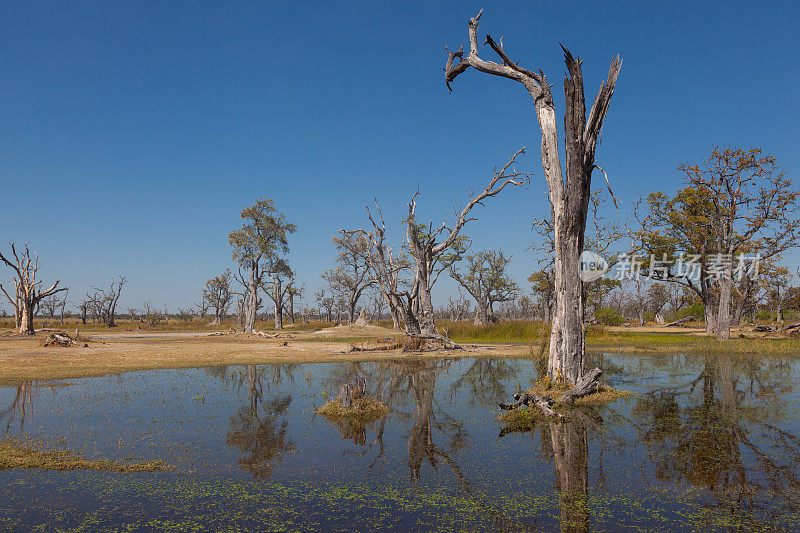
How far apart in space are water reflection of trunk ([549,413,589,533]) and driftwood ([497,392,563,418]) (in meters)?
0.41

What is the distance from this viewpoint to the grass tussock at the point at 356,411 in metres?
9.62

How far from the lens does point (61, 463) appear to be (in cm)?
666

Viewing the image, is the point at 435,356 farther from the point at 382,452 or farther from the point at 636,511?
the point at 636,511

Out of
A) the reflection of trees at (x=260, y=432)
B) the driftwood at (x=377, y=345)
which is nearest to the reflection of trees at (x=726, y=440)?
the reflection of trees at (x=260, y=432)

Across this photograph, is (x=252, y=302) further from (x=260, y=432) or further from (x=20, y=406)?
(x=260, y=432)

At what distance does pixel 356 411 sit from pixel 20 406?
24.9 ft

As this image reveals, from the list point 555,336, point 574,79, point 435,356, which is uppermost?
point 574,79

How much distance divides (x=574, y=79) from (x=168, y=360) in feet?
60.6

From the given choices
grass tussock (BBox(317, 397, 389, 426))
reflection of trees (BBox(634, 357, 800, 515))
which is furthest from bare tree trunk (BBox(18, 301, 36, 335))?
reflection of trees (BBox(634, 357, 800, 515))

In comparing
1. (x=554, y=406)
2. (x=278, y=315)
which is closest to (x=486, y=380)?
(x=554, y=406)

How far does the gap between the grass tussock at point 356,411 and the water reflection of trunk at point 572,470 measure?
346cm

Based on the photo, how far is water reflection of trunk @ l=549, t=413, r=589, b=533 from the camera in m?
4.84

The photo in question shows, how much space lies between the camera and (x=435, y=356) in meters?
22.0

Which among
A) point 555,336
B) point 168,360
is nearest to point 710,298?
point 555,336
